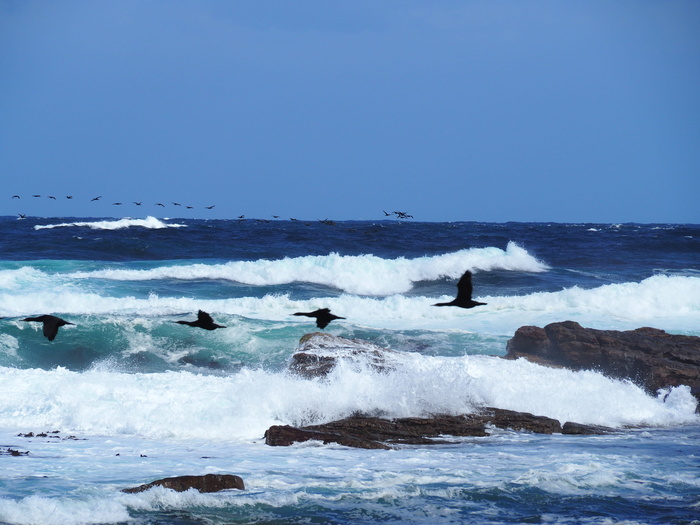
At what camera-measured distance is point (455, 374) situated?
42.3ft

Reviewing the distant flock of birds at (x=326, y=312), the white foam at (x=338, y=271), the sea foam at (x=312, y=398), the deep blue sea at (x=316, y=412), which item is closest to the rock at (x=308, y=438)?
the deep blue sea at (x=316, y=412)

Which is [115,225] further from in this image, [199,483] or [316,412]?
[199,483]

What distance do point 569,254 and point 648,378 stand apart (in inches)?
1051

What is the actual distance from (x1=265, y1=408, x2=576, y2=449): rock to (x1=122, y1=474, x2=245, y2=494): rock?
6.90 ft

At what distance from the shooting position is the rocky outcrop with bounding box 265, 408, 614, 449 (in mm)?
10664

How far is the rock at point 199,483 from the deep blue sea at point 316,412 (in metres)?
0.12

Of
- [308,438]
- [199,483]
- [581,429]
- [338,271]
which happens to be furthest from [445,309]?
[199,483]

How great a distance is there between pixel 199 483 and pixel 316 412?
384cm

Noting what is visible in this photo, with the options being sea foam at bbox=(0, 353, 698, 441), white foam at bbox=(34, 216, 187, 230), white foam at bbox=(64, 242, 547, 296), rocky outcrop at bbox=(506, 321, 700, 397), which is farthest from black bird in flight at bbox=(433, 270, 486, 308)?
white foam at bbox=(34, 216, 187, 230)

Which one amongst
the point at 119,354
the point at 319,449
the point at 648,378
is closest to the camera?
the point at 319,449

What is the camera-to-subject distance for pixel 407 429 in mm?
11148

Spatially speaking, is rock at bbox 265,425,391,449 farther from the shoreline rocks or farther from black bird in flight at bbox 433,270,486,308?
black bird in flight at bbox 433,270,486,308

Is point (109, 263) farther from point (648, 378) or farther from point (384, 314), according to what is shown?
point (648, 378)

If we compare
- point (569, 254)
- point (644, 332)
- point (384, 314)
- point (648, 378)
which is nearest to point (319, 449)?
point (648, 378)
